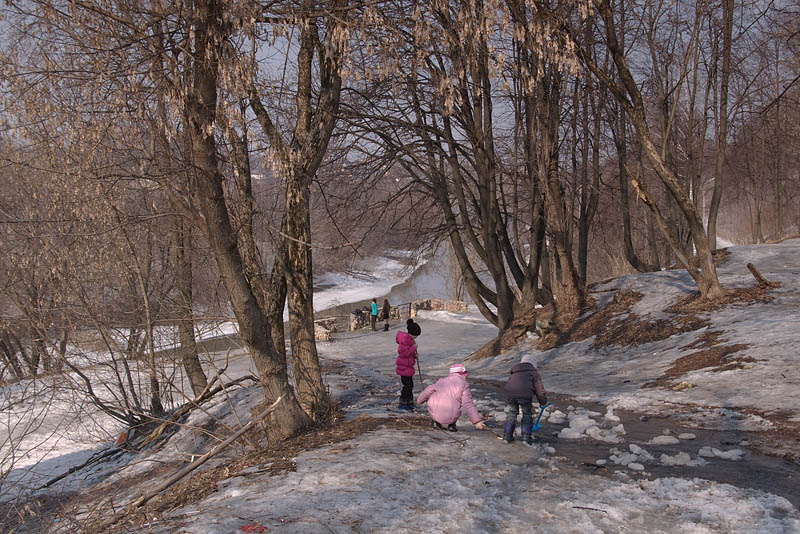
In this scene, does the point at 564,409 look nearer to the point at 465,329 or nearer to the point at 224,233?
the point at 224,233

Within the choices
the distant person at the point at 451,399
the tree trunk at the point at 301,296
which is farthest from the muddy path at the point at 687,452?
the tree trunk at the point at 301,296

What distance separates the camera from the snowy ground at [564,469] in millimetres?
4004

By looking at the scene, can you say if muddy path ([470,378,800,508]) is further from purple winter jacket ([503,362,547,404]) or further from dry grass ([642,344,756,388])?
dry grass ([642,344,756,388])

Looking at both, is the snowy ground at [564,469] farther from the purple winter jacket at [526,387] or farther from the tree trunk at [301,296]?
the tree trunk at [301,296]

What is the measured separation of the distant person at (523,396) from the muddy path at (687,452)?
0.87 feet

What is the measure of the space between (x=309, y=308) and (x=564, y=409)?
368cm

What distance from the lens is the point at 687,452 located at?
18.1 feet

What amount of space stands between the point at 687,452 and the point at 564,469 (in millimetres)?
1236

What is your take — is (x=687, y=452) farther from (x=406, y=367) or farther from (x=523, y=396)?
(x=406, y=367)

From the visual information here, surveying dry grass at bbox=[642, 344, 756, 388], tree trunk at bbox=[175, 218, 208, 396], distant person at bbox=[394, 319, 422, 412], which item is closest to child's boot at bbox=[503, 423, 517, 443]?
distant person at bbox=[394, 319, 422, 412]

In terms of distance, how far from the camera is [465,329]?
81.1 ft

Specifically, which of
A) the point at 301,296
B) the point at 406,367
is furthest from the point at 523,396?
the point at 301,296

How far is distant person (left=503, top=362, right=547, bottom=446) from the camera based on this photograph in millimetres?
6438

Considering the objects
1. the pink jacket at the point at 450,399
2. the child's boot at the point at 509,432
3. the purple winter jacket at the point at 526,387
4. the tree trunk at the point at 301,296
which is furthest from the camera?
the tree trunk at the point at 301,296
